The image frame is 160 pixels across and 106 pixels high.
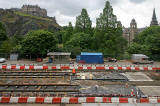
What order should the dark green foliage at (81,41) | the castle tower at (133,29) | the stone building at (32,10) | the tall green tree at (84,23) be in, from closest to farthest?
the dark green foliage at (81,41) → the tall green tree at (84,23) → the castle tower at (133,29) → the stone building at (32,10)

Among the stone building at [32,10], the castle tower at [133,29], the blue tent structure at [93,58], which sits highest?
the stone building at [32,10]

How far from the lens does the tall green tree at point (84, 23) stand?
4050 cm

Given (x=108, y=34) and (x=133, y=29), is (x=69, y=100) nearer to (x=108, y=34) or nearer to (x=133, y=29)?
(x=108, y=34)

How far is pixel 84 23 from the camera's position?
136 ft

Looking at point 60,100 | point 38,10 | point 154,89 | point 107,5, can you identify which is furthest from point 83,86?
point 38,10

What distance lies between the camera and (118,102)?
365 inches

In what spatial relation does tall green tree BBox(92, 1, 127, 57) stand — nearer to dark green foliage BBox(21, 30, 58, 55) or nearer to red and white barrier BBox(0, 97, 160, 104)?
dark green foliage BBox(21, 30, 58, 55)

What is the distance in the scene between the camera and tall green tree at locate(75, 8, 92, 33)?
40.5 m

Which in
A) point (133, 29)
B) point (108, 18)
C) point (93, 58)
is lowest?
point (93, 58)

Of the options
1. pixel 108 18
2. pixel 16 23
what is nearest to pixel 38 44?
pixel 108 18

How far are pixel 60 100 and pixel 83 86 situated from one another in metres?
4.14

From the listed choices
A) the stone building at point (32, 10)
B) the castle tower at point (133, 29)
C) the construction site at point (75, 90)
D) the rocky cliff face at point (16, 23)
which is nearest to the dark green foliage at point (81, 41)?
the construction site at point (75, 90)

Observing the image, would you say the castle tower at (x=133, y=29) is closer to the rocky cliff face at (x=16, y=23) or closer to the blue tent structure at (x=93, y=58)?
the rocky cliff face at (x=16, y=23)

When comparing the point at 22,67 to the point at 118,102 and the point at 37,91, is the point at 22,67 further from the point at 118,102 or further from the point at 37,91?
the point at 118,102
